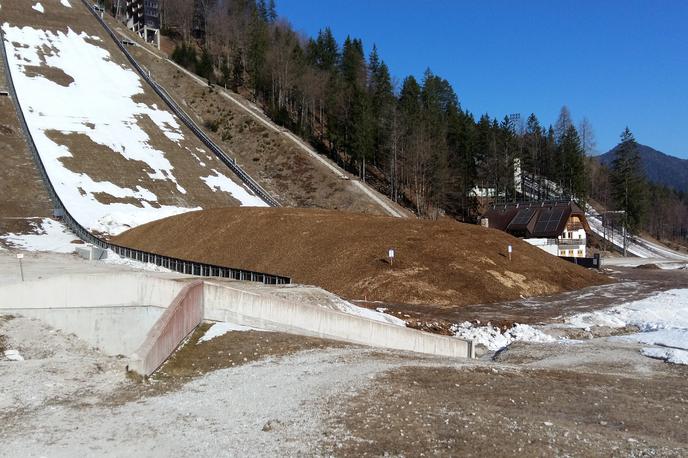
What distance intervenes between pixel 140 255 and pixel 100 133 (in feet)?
111

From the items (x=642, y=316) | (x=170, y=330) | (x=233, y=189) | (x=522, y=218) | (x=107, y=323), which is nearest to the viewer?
(x=170, y=330)

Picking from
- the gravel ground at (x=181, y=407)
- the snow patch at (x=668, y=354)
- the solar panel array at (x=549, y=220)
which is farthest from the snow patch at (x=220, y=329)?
the solar panel array at (x=549, y=220)

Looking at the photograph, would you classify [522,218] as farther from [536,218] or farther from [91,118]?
[91,118]

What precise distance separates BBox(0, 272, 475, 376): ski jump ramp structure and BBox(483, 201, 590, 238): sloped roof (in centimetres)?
4039

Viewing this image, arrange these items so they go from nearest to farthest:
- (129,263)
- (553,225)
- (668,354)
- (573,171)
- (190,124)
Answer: (668,354), (129,263), (553,225), (190,124), (573,171)

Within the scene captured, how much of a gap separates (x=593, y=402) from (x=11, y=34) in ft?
289

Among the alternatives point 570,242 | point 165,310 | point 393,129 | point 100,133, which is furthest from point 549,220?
point 165,310

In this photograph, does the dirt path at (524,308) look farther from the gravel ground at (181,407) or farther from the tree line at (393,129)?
the tree line at (393,129)

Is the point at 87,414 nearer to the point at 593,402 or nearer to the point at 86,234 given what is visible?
the point at 593,402

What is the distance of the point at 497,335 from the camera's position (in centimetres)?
1862

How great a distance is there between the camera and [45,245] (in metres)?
35.2

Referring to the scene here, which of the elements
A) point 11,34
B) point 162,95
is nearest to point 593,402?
point 162,95

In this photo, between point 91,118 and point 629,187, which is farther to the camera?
point 629,187

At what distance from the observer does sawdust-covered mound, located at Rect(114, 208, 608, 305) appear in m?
24.8
